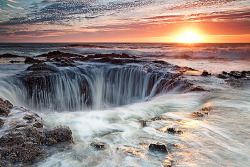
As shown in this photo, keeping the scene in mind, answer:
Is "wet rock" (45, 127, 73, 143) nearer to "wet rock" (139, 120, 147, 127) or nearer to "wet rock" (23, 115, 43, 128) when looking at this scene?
"wet rock" (23, 115, 43, 128)

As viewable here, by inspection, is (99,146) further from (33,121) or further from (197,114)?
(197,114)

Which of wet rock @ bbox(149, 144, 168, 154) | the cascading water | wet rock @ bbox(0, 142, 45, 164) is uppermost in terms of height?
wet rock @ bbox(0, 142, 45, 164)

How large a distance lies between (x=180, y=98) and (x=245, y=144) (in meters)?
3.45

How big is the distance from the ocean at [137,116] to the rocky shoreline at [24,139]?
19cm

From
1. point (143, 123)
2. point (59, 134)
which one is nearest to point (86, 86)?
point (143, 123)

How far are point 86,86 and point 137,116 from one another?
4.84 m

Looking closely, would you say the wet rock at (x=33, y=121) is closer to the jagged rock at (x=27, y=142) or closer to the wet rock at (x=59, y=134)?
the jagged rock at (x=27, y=142)

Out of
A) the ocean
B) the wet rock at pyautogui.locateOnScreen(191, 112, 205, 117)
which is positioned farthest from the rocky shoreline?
the wet rock at pyautogui.locateOnScreen(191, 112, 205, 117)

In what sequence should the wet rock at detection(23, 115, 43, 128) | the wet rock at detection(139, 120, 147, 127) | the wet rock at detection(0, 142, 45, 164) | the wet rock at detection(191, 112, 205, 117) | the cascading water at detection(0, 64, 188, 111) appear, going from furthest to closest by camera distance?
the cascading water at detection(0, 64, 188, 111)
the wet rock at detection(191, 112, 205, 117)
the wet rock at detection(139, 120, 147, 127)
the wet rock at detection(23, 115, 43, 128)
the wet rock at detection(0, 142, 45, 164)

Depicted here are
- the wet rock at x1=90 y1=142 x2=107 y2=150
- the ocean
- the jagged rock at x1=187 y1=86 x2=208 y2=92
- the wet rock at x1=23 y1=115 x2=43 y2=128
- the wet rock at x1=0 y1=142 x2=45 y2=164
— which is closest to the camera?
the wet rock at x1=0 y1=142 x2=45 y2=164

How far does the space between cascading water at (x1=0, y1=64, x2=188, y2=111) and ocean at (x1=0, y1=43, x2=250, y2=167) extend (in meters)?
0.04

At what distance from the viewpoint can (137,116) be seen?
17.4 feet

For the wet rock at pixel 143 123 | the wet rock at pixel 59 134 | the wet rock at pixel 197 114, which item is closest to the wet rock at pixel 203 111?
the wet rock at pixel 197 114

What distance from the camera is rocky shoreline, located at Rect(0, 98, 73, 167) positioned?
8.72 ft
